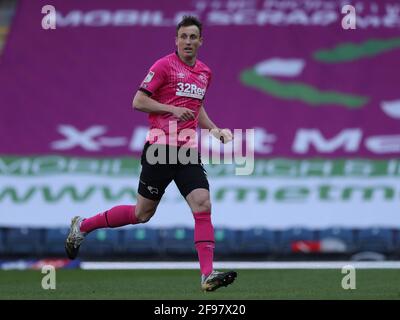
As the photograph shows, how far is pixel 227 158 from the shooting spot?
44.2 feet

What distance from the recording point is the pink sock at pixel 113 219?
8094 mm

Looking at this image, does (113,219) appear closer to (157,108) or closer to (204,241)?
(204,241)

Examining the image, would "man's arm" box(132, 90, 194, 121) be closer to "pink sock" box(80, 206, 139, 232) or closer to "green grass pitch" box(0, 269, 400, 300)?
"pink sock" box(80, 206, 139, 232)

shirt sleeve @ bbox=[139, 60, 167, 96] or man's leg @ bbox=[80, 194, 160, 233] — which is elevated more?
shirt sleeve @ bbox=[139, 60, 167, 96]

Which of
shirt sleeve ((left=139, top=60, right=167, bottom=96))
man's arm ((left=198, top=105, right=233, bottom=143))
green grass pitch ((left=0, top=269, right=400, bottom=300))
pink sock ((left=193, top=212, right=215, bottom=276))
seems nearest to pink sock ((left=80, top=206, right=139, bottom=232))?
green grass pitch ((left=0, top=269, right=400, bottom=300))

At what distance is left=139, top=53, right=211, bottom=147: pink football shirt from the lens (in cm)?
775

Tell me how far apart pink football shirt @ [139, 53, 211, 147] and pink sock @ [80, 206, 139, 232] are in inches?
26.1

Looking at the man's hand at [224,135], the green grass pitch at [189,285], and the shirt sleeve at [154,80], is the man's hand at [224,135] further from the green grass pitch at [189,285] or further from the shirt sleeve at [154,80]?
the green grass pitch at [189,285]

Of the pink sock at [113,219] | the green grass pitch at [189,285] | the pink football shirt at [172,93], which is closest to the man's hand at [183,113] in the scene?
the pink football shirt at [172,93]

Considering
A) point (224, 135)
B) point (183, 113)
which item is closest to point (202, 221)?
point (224, 135)
